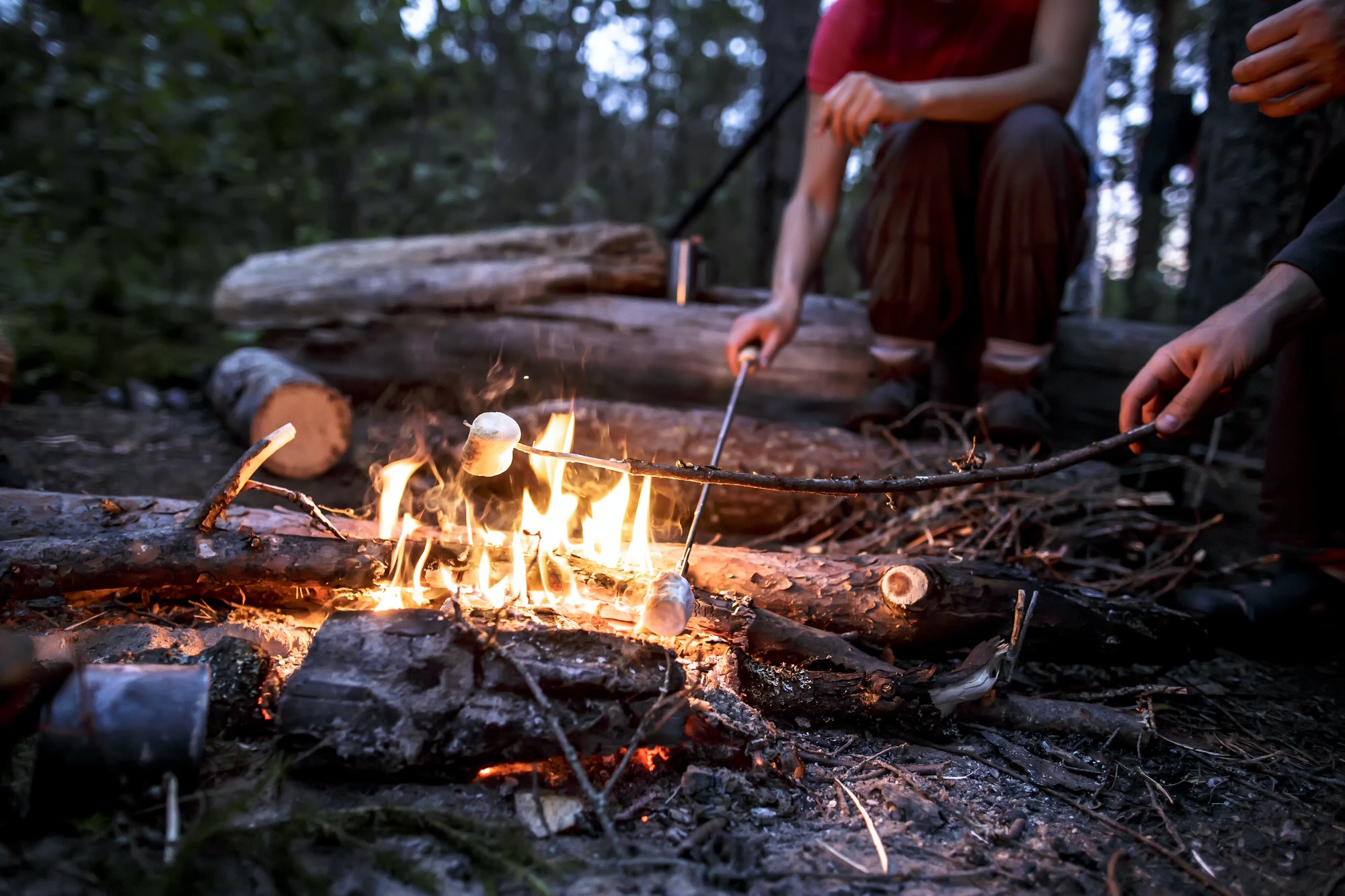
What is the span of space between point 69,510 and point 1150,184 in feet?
18.8

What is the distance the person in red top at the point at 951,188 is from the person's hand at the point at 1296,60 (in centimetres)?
113

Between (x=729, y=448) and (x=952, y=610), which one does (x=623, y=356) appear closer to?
(x=729, y=448)

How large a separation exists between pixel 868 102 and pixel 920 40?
2.82ft

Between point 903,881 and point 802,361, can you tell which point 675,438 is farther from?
point 903,881

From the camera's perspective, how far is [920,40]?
12.8 feet

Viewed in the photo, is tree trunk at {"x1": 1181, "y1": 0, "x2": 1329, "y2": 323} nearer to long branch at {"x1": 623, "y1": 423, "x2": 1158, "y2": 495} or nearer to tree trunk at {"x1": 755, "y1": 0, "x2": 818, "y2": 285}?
tree trunk at {"x1": 755, "y1": 0, "x2": 818, "y2": 285}

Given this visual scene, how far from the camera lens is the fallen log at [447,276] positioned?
501 cm

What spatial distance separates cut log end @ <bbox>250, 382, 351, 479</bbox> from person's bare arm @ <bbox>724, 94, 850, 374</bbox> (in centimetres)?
224

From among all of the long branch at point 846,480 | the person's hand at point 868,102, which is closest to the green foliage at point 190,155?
the person's hand at point 868,102

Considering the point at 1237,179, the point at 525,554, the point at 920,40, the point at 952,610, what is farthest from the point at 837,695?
the point at 1237,179

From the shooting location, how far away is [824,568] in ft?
7.73

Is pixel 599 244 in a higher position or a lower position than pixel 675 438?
higher

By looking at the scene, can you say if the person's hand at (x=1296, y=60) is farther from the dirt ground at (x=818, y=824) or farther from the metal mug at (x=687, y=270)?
the metal mug at (x=687, y=270)

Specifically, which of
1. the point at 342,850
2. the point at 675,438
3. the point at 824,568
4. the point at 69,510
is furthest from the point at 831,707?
the point at 69,510
